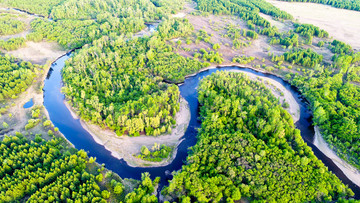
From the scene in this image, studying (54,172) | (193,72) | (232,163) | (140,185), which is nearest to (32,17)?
(193,72)

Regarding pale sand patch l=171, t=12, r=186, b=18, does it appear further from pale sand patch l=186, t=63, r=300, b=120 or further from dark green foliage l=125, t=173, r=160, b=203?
dark green foliage l=125, t=173, r=160, b=203

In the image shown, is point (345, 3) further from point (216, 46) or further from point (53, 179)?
point (53, 179)

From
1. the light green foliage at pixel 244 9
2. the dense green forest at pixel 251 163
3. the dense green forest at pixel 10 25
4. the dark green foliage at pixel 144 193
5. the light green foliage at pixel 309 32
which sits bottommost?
the dark green foliage at pixel 144 193

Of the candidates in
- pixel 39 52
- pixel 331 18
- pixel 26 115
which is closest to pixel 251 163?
pixel 26 115

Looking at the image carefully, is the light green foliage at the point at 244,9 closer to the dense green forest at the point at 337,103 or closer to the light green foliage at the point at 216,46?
the light green foliage at the point at 216,46

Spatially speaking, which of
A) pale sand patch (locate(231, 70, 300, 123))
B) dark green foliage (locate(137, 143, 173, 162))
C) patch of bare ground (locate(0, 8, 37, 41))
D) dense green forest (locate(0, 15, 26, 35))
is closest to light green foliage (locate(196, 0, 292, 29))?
pale sand patch (locate(231, 70, 300, 123))

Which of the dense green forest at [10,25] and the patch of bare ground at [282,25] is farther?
the patch of bare ground at [282,25]

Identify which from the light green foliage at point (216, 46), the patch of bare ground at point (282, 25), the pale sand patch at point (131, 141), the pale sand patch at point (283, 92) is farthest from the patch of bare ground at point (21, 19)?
the patch of bare ground at point (282, 25)
